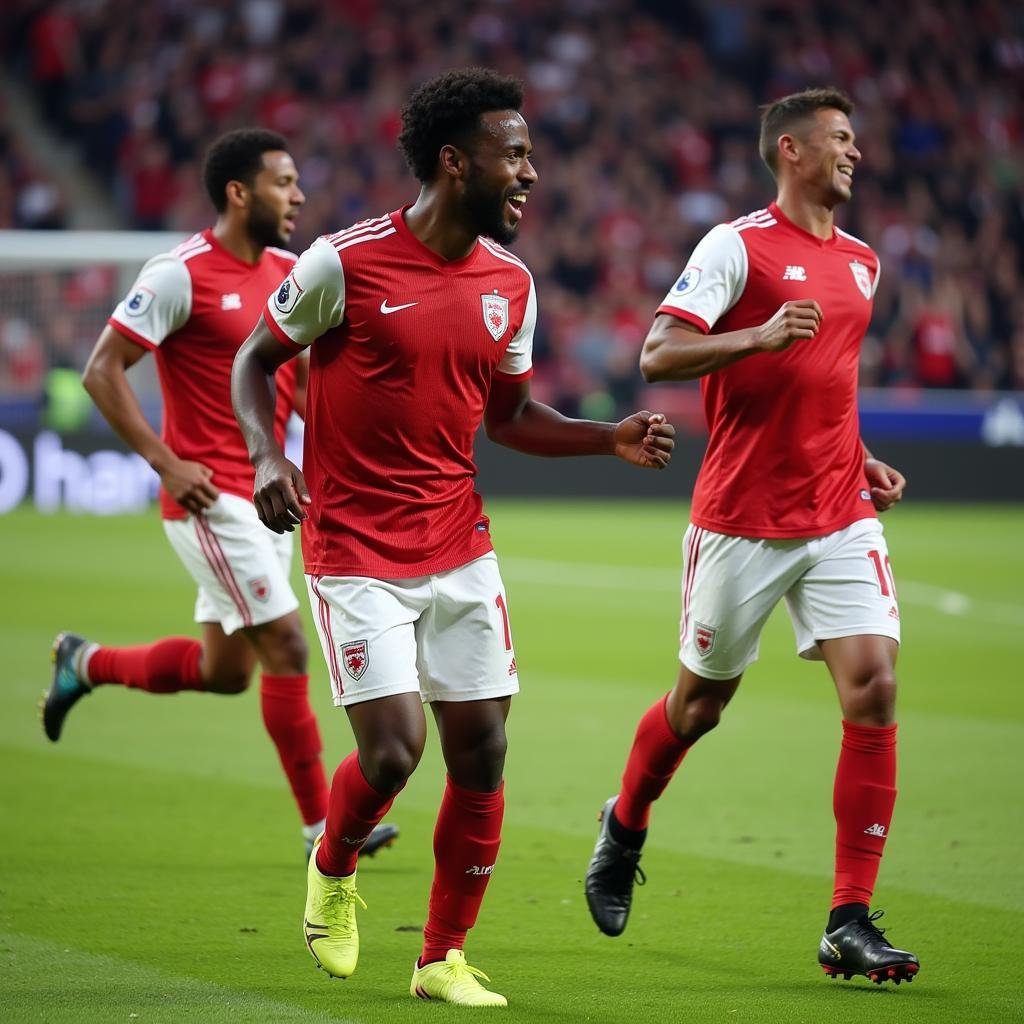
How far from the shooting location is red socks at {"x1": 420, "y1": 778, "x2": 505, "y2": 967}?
462 cm

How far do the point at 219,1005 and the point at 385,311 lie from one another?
1764mm

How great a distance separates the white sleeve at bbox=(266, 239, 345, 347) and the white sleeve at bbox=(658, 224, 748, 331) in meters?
1.07

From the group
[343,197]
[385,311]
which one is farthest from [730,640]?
[343,197]

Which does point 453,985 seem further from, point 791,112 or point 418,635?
point 791,112

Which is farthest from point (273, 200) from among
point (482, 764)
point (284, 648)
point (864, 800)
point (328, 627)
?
point (864, 800)

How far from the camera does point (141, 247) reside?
1672 cm

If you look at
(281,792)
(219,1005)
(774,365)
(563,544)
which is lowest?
(563,544)

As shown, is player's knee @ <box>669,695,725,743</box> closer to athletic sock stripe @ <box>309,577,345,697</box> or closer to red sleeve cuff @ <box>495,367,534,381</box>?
red sleeve cuff @ <box>495,367,534,381</box>

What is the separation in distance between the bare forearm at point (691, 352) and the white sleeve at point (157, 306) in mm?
2021

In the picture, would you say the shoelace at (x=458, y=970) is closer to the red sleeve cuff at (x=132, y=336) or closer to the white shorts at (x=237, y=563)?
the white shorts at (x=237, y=563)

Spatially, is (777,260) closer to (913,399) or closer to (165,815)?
(165,815)

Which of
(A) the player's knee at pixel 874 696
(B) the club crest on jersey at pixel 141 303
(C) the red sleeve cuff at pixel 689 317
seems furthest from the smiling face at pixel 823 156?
(B) the club crest on jersey at pixel 141 303

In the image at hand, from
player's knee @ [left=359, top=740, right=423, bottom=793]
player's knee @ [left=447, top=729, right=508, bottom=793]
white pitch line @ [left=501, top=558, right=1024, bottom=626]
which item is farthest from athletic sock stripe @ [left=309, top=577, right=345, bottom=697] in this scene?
→ white pitch line @ [left=501, top=558, right=1024, bottom=626]

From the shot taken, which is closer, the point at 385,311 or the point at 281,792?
the point at 385,311
